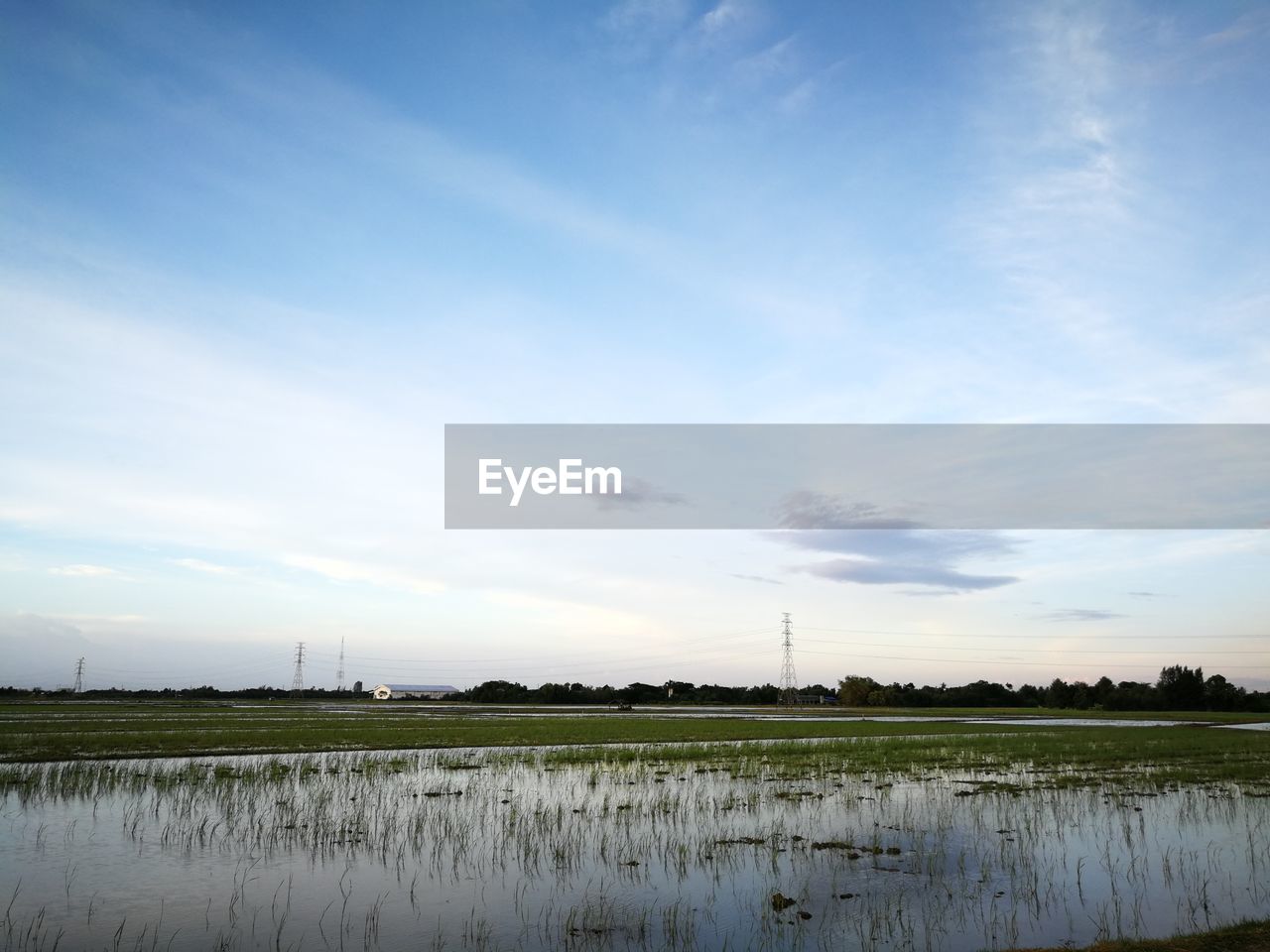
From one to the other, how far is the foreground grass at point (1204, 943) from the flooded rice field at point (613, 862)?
2.80 ft

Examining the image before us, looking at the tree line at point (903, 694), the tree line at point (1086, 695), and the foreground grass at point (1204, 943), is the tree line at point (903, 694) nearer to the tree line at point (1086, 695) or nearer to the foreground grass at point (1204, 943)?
the tree line at point (1086, 695)

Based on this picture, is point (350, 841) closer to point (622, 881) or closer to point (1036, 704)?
point (622, 881)

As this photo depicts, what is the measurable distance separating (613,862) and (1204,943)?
8.78 m

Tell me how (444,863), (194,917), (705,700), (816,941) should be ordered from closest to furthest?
(816,941) < (194,917) < (444,863) < (705,700)

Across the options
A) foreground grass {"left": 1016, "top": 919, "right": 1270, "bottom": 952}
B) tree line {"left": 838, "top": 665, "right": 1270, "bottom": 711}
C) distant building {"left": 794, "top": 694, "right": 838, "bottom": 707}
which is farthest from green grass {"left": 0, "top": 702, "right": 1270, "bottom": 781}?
distant building {"left": 794, "top": 694, "right": 838, "bottom": 707}

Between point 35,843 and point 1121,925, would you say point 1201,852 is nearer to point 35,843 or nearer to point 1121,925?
point 1121,925

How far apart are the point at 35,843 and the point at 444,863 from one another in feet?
26.9

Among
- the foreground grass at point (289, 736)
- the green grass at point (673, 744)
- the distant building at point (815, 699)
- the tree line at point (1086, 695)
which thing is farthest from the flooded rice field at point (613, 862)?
the distant building at point (815, 699)

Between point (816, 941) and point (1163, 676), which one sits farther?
point (1163, 676)

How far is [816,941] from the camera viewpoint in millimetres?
10008

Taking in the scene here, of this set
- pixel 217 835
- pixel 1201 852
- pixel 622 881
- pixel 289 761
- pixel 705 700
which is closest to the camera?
pixel 622 881

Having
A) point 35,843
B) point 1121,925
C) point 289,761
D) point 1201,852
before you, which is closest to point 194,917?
point 35,843

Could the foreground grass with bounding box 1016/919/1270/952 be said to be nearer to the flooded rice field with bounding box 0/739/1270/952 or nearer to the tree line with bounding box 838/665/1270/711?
the flooded rice field with bounding box 0/739/1270/952

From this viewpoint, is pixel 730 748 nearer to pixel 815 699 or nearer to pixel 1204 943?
pixel 1204 943
